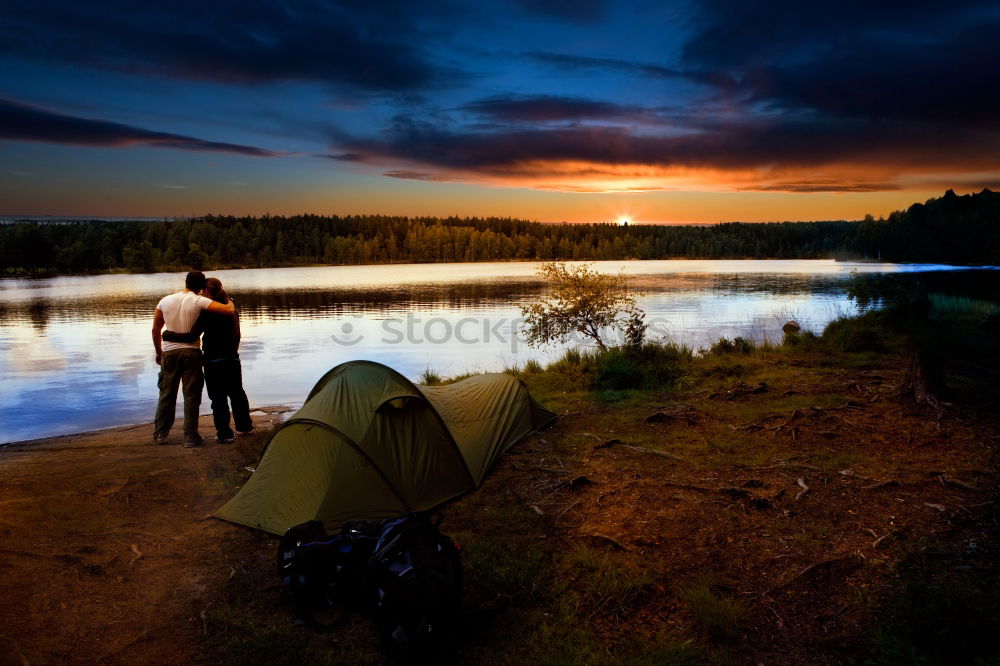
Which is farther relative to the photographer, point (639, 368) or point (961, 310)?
point (961, 310)

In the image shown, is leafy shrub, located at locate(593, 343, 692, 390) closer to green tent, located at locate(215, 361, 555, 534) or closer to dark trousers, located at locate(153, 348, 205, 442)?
green tent, located at locate(215, 361, 555, 534)

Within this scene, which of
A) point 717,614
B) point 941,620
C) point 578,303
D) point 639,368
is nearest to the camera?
point 941,620

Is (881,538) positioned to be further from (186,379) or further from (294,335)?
(294,335)

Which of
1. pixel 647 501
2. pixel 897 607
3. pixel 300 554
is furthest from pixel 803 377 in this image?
pixel 300 554

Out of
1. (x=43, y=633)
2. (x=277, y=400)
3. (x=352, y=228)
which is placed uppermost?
(x=352, y=228)

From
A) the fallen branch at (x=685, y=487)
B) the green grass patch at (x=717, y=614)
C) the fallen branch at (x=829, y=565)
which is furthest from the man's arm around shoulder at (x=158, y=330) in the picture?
the fallen branch at (x=829, y=565)

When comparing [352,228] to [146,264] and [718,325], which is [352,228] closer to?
[146,264]

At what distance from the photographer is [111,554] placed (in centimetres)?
616

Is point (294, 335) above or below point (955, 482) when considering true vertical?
below

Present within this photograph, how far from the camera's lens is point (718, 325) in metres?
33.7

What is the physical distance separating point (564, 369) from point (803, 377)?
607cm

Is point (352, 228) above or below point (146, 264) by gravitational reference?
above

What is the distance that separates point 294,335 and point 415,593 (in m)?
31.6

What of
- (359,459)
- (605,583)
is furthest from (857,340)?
(359,459)
